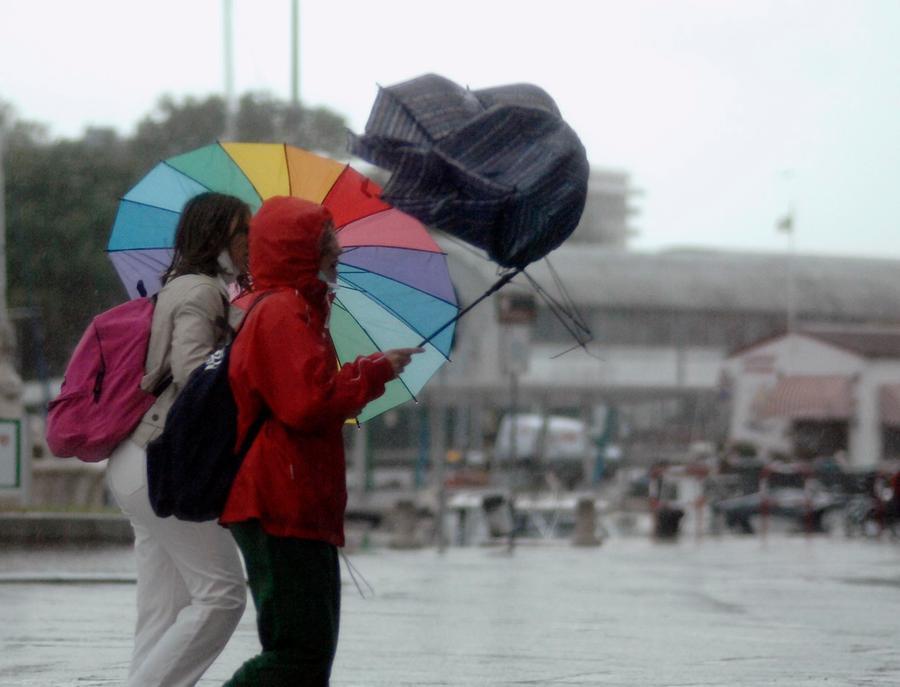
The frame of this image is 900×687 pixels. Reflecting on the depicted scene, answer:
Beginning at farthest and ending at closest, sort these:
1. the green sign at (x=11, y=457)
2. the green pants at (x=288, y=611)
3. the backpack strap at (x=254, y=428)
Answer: the green sign at (x=11, y=457) < the backpack strap at (x=254, y=428) < the green pants at (x=288, y=611)

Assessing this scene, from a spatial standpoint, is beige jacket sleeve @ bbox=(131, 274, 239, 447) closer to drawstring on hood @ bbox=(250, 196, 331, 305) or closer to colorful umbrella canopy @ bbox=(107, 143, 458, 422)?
drawstring on hood @ bbox=(250, 196, 331, 305)

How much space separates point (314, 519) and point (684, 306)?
84.2m

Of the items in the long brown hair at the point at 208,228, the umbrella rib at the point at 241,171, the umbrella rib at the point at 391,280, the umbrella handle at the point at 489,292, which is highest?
the umbrella rib at the point at 241,171

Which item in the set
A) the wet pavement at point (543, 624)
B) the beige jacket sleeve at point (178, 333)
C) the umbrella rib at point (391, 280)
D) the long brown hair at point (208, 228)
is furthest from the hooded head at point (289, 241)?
the wet pavement at point (543, 624)

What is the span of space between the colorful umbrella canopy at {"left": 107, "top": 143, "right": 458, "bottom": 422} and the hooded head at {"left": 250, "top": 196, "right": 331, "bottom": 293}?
47.2 inches

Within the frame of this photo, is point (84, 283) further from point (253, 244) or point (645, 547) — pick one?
point (253, 244)

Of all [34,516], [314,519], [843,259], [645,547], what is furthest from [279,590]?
[843,259]

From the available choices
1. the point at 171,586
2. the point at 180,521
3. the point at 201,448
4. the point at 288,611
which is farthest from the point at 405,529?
the point at 288,611

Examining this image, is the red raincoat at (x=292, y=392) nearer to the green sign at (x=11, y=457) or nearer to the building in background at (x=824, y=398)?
the green sign at (x=11, y=457)

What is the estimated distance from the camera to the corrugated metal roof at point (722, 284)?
290ft

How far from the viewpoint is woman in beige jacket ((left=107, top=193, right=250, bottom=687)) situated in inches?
225

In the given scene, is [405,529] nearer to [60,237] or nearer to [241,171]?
[241,171]

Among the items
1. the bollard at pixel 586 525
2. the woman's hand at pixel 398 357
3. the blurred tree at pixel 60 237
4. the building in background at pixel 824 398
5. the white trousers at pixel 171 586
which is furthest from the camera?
the blurred tree at pixel 60 237

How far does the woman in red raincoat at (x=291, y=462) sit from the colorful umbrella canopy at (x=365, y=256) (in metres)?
1.25
